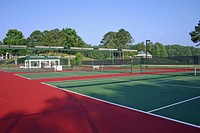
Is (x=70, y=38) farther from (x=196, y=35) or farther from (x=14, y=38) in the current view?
(x=196, y=35)

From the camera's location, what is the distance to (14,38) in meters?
73.5

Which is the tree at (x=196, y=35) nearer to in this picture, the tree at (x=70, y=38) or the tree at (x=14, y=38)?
the tree at (x=70, y=38)

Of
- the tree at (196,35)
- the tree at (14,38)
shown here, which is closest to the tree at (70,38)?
the tree at (14,38)

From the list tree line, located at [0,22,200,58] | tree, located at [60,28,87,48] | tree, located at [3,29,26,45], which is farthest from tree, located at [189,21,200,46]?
tree, located at [3,29,26,45]

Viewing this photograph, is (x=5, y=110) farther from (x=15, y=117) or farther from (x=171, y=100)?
(x=171, y=100)

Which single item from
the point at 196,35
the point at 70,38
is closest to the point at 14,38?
the point at 70,38

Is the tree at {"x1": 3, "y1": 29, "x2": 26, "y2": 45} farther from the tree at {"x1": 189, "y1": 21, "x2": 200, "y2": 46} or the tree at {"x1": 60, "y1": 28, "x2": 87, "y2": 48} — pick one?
the tree at {"x1": 189, "y1": 21, "x2": 200, "y2": 46}

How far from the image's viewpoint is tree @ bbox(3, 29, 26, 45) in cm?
7138

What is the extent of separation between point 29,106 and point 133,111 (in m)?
4.10

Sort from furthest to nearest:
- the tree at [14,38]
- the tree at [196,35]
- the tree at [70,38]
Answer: the tree at [70,38] → the tree at [14,38] → the tree at [196,35]

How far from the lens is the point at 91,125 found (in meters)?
6.08

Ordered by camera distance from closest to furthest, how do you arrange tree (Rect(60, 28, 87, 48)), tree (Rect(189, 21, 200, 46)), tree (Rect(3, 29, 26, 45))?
tree (Rect(189, 21, 200, 46)), tree (Rect(3, 29, 26, 45)), tree (Rect(60, 28, 87, 48))

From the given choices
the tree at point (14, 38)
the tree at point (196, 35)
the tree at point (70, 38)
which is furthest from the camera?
the tree at point (70, 38)

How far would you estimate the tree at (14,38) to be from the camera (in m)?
71.4
